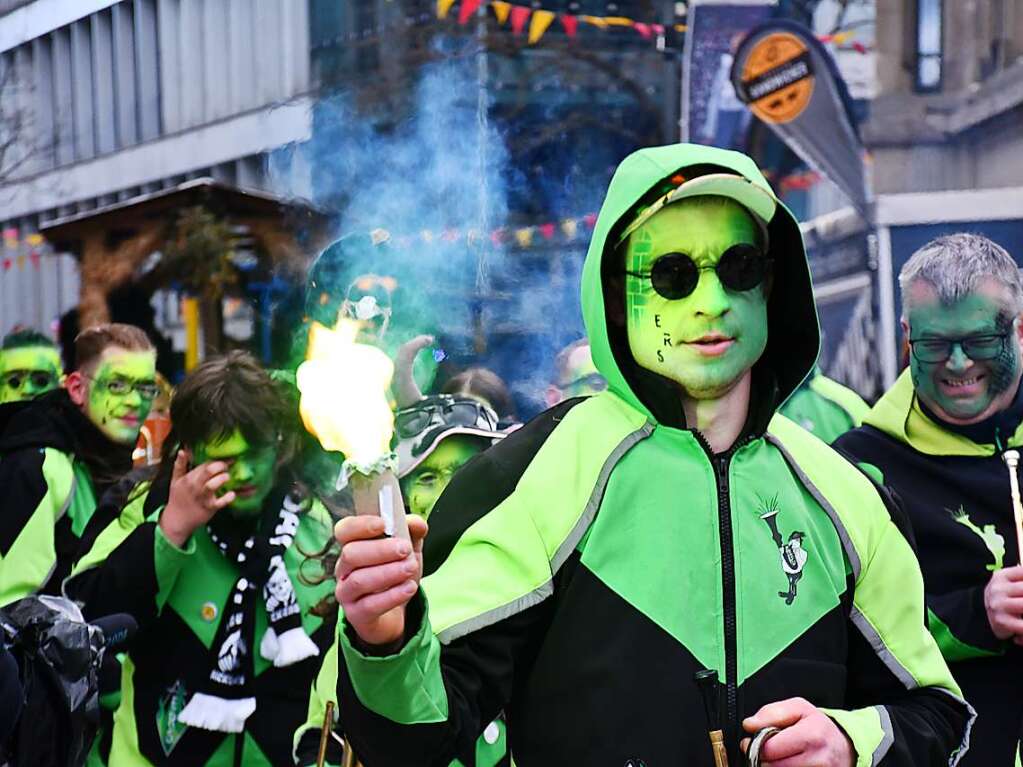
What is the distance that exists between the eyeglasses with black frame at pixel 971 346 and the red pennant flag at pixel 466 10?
10441mm

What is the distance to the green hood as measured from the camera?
261 centimetres

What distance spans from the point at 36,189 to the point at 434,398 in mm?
12001

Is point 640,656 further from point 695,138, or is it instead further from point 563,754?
point 695,138

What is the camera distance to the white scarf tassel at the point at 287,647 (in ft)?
14.9

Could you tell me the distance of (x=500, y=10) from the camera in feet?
45.4

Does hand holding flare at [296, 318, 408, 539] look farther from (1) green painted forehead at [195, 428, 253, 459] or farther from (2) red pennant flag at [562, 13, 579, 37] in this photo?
(2) red pennant flag at [562, 13, 579, 37]

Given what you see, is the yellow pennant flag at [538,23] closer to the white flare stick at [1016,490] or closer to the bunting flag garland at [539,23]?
the bunting flag garland at [539,23]

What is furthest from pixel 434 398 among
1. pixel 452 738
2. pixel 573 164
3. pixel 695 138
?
pixel 573 164

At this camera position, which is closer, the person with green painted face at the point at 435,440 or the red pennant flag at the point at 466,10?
the person with green painted face at the point at 435,440

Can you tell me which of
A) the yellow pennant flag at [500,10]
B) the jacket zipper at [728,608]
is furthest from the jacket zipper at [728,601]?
the yellow pennant flag at [500,10]

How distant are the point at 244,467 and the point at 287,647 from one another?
0.57 metres

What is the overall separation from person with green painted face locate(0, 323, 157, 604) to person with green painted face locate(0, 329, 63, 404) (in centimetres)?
140

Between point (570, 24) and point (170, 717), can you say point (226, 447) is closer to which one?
point (170, 717)

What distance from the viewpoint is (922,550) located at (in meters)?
3.95
